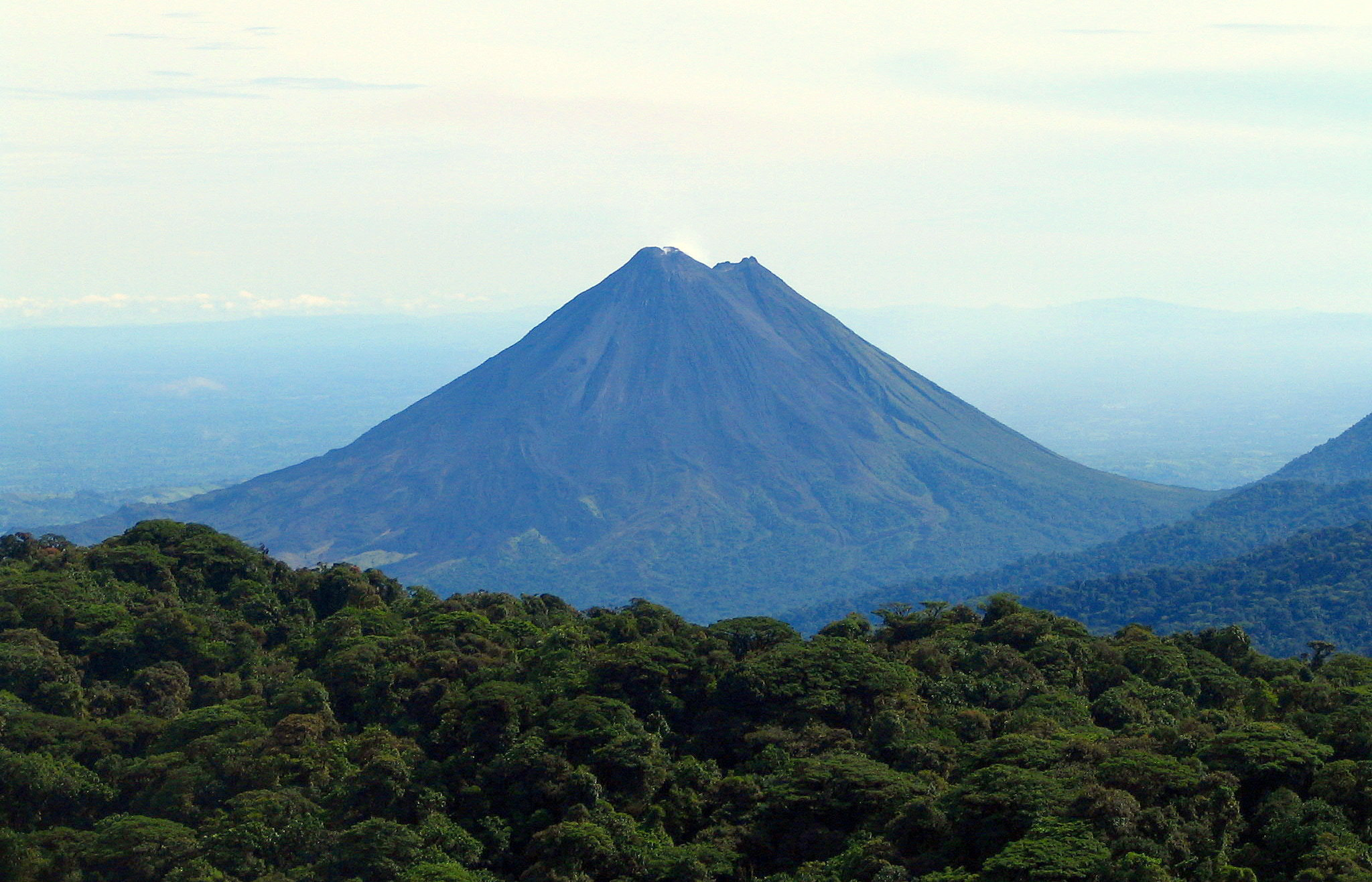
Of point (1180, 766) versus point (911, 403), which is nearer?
point (1180, 766)

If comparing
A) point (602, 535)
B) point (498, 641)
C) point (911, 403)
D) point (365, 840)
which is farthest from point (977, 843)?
point (911, 403)

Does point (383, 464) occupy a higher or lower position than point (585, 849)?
higher

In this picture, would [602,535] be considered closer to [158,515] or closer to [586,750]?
[158,515]

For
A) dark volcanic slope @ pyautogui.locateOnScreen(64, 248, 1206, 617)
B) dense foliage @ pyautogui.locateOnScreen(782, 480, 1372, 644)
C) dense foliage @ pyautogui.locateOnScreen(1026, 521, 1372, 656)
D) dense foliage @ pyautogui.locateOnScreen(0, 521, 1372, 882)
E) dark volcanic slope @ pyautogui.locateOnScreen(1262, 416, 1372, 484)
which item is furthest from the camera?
dark volcanic slope @ pyautogui.locateOnScreen(1262, 416, 1372, 484)

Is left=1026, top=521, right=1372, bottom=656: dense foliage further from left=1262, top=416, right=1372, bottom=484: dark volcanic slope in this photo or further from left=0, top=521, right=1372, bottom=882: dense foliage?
left=1262, top=416, right=1372, bottom=484: dark volcanic slope

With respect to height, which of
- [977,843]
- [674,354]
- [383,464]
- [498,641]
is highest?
[674,354]

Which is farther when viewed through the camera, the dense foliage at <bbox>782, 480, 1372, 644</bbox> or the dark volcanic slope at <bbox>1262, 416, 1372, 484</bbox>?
the dark volcanic slope at <bbox>1262, 416, 1372, 484</bbox>

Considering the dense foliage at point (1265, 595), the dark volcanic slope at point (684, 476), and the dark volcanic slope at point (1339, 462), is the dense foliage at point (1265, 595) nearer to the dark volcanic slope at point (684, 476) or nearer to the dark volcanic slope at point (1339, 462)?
the dark volcanic slope at point (684, 476)

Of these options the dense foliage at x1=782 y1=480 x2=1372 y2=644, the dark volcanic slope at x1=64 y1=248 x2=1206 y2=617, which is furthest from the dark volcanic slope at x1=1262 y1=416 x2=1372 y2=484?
the dark volcanic slope at x1=64 y1=248 x2=1206 y2=617
